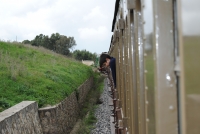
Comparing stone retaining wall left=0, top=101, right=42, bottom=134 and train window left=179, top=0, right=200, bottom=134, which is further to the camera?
stone retaining wall left=0, top=101, right=42, bottom=134

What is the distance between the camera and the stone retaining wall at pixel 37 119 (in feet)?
22.4

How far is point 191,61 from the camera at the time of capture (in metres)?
1.01

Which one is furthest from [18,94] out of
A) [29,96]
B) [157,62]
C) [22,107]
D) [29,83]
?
[157,62]

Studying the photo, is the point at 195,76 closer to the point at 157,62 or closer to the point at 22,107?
the point at 157,62

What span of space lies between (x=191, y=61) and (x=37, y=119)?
863 centimetres

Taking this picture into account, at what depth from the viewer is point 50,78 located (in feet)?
45.9

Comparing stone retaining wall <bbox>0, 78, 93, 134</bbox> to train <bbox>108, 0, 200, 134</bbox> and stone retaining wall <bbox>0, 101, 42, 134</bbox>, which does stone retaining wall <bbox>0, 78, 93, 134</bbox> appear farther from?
train <bbox>108, 0, 200, 134</bbox>

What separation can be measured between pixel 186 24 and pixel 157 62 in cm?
35

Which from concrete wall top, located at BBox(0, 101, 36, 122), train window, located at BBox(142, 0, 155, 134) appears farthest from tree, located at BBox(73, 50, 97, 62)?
train window, located at BBox(142, 0, 155, 134)

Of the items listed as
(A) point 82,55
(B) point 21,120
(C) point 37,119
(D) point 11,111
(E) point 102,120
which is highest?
(A) point 82,55

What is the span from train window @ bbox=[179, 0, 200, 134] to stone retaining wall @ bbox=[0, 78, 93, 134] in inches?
214

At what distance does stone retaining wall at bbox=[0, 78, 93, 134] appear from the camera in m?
6.83

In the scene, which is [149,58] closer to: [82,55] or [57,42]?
[57,42]

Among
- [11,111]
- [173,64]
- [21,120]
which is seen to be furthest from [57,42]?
[173,64]
